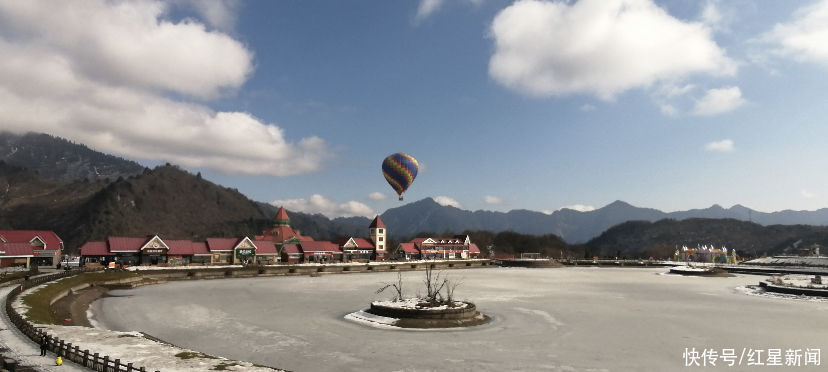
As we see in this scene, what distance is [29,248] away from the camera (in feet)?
269

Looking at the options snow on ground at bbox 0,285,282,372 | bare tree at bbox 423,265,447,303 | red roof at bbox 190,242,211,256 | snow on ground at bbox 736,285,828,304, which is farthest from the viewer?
red roof at bbox 190,242,211,256

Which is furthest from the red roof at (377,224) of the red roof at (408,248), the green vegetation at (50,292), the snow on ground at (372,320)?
the snow on ground at (372,320)

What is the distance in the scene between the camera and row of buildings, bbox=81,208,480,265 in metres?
90.1

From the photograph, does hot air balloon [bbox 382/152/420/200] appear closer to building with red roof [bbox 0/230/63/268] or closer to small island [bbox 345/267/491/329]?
small island [bbox 345/267/491/329]

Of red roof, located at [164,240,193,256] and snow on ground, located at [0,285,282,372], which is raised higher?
red roof, located at [164,240,193,256]

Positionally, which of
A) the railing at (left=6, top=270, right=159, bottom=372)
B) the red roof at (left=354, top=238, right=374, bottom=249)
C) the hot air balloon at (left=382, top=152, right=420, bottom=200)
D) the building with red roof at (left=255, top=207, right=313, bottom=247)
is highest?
the hot air balloon at (left=382, top=152, right=420, bottom=200)

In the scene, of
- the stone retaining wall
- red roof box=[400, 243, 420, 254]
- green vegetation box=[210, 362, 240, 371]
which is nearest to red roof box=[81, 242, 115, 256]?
the stone retaining wall

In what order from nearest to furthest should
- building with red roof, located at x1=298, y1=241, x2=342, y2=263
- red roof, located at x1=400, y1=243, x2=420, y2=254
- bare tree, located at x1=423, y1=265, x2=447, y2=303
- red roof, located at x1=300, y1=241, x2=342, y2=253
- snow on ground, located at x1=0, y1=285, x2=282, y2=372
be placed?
snow on ground, located at x1=0, y1=285, x2=282, y2=372 < bare tree, located at x1=423, y1=265, x2=447, y2=303 < building with red roof, located at x1=298, y1=241, x2=342, y2=263 < red roof, located at x1=300, y1=241, x2=342, y2=253 < red roof, located at x1=400, y1=243, x2=420, y2=254

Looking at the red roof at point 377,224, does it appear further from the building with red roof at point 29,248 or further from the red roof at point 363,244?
the building with red roof at point 29,248

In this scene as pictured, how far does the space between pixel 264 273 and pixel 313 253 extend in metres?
27.3

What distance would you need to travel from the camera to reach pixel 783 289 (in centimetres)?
6197

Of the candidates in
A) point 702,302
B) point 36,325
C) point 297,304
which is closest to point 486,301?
point 297,304

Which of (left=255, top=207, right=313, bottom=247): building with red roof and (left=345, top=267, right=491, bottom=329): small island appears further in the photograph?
(left=255, top=207, right=313, bottom=247): building with red roof

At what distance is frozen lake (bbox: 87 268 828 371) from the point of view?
26.6m
